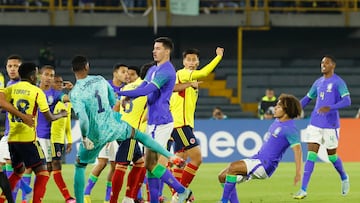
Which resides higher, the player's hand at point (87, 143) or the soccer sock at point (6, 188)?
the player's hand at point (87, 143)

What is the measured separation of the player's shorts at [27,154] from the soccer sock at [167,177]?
143cm

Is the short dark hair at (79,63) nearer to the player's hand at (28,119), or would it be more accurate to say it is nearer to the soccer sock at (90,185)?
the player's hand at (28,119)

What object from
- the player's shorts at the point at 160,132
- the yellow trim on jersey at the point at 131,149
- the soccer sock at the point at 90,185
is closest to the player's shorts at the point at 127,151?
the yellow trim on jersey at the point at 131,149

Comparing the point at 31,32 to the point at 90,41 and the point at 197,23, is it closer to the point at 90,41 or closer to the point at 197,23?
the point at 90,41

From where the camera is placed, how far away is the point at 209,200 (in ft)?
57.4

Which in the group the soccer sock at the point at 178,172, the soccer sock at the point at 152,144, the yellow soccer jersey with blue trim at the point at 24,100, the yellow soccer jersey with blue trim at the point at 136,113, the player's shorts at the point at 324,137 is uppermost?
the yellow soccer jersey with blue trim at the point at 24,100

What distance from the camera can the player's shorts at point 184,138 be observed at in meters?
16.6

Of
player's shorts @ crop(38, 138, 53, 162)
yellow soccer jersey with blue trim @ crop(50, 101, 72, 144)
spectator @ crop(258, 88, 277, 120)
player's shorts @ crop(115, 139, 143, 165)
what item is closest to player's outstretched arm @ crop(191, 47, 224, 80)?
player's shorts @ crop(115, 139, 143, 165)

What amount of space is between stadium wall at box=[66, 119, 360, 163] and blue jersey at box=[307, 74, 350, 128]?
10.2 metres

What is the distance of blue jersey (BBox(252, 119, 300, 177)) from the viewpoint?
1470 cm

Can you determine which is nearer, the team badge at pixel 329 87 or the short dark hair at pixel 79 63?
the short dark hair at pixel 79 63

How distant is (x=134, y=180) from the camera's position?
50.4ft

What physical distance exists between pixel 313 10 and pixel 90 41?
7.71 metres

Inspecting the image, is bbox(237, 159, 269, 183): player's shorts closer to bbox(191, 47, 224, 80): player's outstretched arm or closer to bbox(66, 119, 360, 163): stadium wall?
bbox(191, 47, 224, 80): player's outstretched arm
